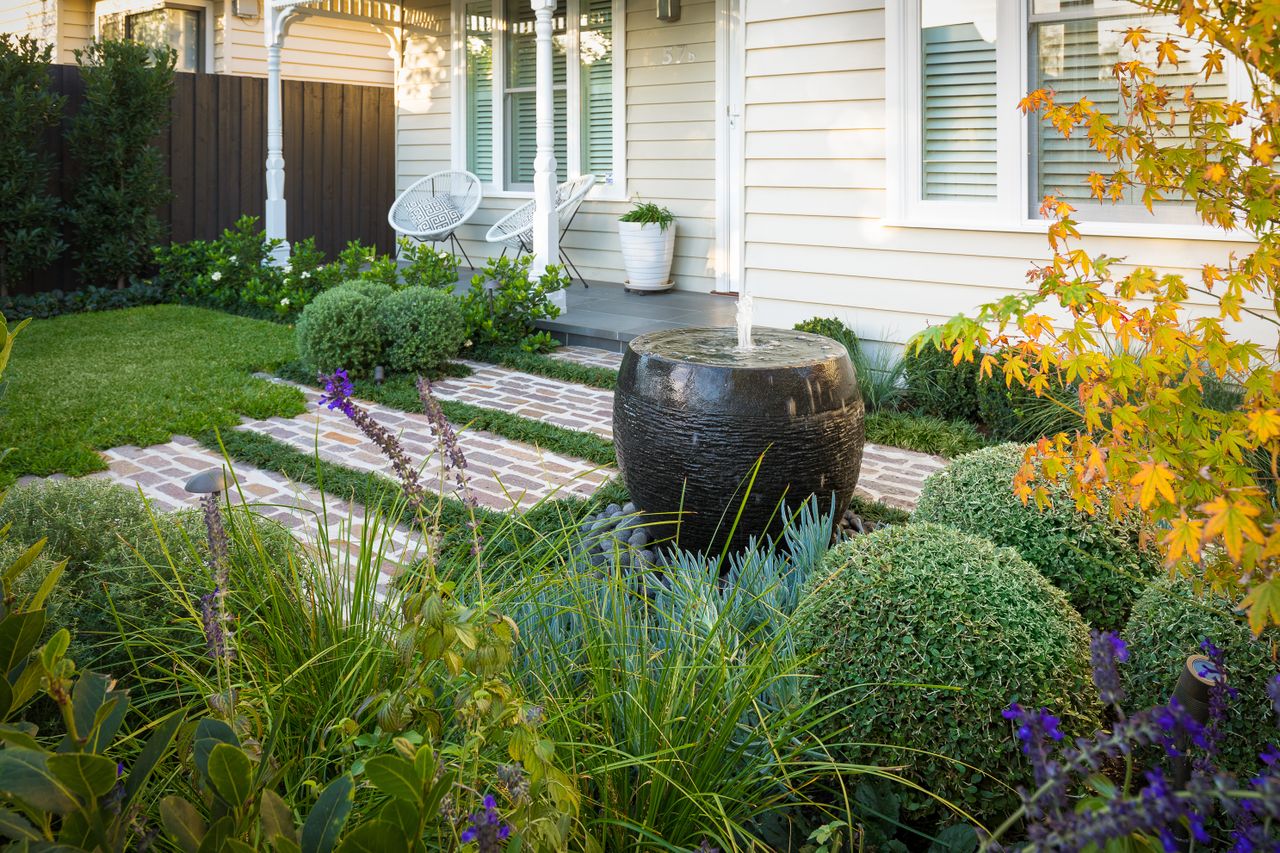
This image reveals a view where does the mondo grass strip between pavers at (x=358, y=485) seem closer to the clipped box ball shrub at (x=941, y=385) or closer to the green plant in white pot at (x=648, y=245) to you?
the clipped box ball shrub at (x=941, y=385)

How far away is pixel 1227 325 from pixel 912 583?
3.74 m

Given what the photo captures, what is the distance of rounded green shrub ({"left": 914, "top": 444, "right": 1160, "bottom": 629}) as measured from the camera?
302 cm

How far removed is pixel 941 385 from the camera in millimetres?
5824

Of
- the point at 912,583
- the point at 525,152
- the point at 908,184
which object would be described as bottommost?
the point at 912,583

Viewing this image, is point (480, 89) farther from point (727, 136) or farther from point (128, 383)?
point (128, 383)

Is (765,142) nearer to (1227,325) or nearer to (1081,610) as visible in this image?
(1227,325)

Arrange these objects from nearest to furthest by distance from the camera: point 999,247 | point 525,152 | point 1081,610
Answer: point 1081,610
point 999,247
point 525,152

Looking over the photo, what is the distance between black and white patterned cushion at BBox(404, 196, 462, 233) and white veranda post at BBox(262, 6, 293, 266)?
1302mm

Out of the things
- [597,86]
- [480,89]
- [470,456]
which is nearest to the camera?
[470,456]

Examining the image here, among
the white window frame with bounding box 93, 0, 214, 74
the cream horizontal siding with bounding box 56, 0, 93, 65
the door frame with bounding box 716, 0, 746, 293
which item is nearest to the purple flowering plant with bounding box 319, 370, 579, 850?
the door frame with bounding box 716, 0, 746, 293

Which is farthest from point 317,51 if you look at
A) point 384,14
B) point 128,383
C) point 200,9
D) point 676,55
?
point 128,383

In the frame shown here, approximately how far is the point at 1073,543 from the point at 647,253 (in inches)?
269

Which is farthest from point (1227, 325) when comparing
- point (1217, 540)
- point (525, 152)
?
point (525, 152)

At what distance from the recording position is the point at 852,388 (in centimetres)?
371
